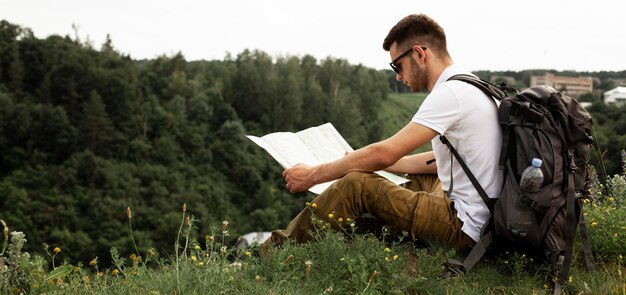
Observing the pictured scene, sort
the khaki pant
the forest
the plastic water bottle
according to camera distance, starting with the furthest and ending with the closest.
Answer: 1. the forest
2. the khaki pant
3. the plastic water bottle

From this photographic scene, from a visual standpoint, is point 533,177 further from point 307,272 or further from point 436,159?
point 307,272

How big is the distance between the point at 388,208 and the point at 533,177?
34.7 inches

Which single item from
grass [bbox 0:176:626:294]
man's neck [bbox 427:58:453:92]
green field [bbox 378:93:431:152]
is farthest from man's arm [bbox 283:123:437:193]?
green field [bbox 378:93:431:152]

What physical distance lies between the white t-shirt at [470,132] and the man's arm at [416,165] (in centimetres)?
84

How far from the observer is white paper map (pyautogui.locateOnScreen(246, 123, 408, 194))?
149 inches

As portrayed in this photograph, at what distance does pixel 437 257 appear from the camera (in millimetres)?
3486

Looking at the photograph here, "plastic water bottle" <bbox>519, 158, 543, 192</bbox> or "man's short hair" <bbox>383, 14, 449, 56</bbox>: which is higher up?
"man's short hair" <bbox>383, 14, 449, 56</bbox>

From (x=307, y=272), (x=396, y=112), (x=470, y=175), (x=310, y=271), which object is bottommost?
(x=396, y=112)

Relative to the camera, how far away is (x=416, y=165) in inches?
176

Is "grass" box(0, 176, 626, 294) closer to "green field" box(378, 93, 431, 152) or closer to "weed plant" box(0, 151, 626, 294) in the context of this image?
"weed plant" box(0, 151, 626, 294)

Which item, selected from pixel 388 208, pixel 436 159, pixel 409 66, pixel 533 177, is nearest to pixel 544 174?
pixel 533 177

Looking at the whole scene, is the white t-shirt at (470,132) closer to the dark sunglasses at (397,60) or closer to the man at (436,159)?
the man at (436,159)

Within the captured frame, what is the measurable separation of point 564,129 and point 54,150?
5793 centimetres

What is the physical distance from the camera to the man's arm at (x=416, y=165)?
4.45 meters
